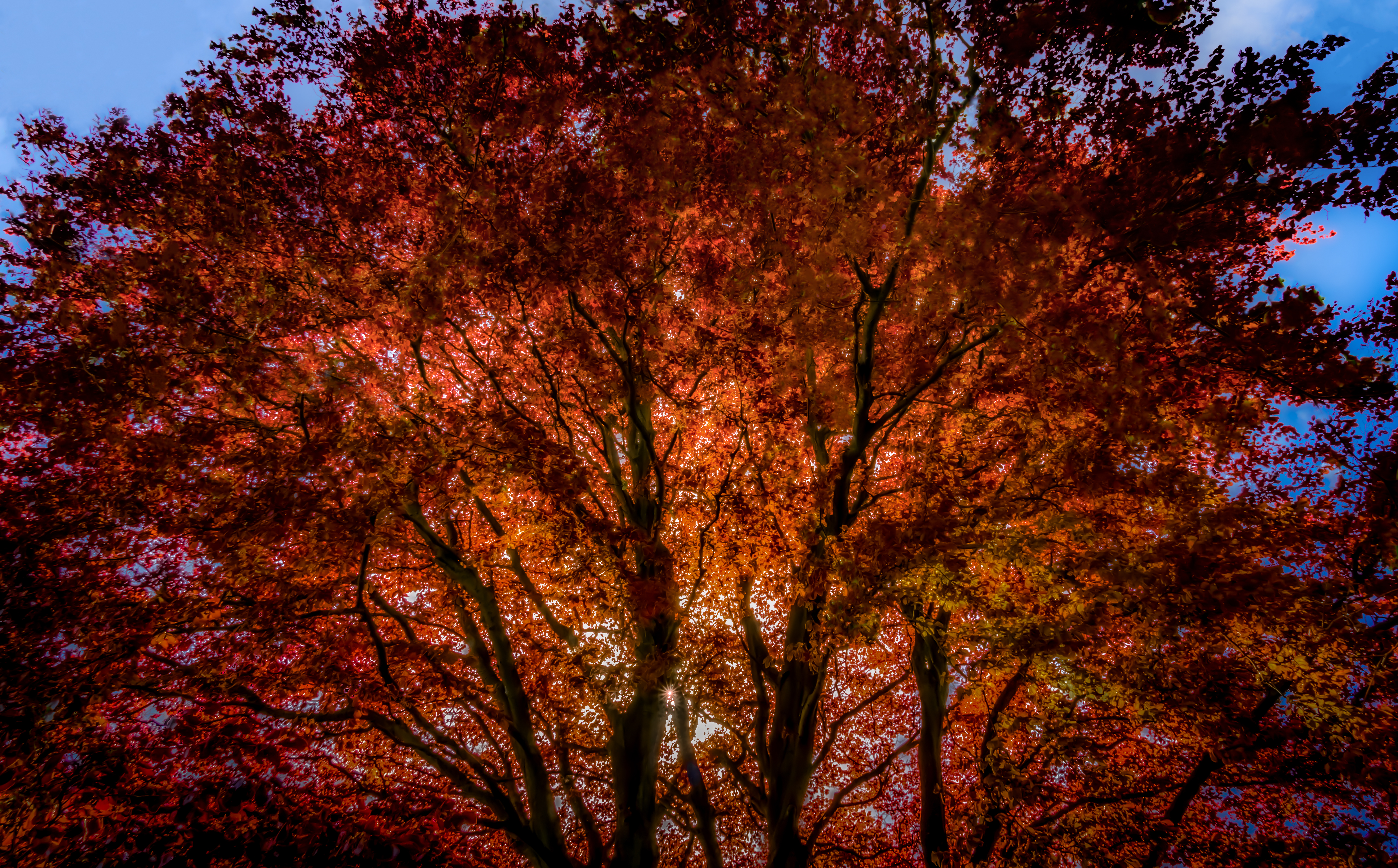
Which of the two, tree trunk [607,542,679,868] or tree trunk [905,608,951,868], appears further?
tree trunk [905,608,951,868]

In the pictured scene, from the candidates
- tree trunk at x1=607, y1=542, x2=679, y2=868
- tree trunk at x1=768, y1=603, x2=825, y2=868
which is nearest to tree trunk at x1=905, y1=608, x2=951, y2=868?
tree trunk at x1=768, y1=603, x2=825, y2=868

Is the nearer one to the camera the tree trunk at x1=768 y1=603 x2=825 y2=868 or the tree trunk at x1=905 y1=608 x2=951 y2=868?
the tree trunk at x1=768 y1=603 x2=825 y2=868

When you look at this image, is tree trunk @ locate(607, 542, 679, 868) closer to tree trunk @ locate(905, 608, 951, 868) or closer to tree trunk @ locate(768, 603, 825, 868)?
tree trunk @ locate(768, 603, 825, 868)

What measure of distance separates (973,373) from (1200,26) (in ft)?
17.0

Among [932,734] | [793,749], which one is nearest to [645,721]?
[793,749]

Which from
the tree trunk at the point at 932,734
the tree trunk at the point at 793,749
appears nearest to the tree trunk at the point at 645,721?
the tree trunk at the point at 793,749

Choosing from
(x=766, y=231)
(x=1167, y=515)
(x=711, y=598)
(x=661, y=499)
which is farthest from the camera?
(x=711, y=598)

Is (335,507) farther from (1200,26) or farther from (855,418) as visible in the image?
(1200,26)

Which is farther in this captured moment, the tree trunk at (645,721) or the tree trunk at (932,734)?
the tree trunk at (932,734)

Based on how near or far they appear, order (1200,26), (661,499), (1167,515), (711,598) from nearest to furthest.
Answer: (1200,26) < (661,499) < (1167,515) < (711,598)

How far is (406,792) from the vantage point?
13219 mm

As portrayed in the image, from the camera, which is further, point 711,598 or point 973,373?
point 711,598

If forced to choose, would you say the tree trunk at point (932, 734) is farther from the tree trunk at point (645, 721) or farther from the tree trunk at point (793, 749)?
the tree trunk at point (645, 721)

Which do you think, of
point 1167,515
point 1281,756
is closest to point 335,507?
point 1167,515
